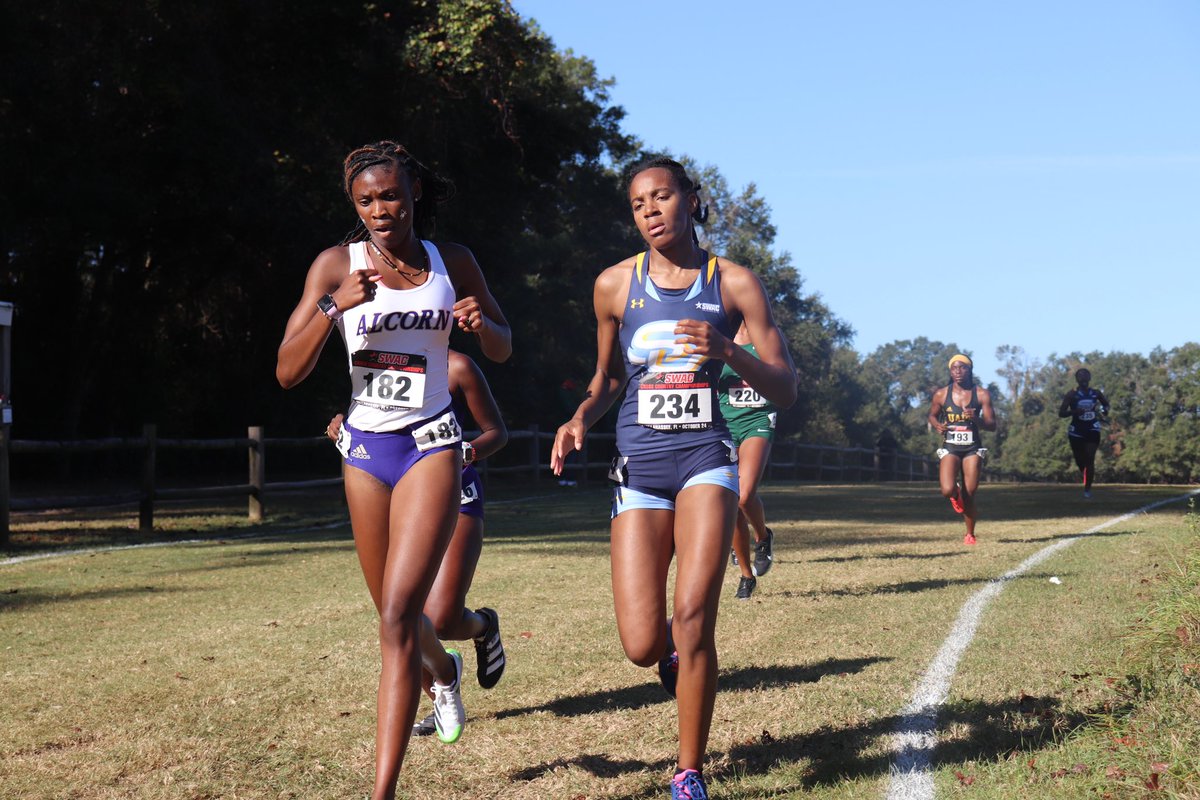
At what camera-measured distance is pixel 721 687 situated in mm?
6316

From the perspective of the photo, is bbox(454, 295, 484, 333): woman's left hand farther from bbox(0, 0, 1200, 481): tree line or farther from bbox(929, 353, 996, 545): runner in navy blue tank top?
bbox(0, 0, 1200, 481): tree line

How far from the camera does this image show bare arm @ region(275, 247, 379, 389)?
4.28 meters

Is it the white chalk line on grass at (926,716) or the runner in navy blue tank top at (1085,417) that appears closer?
the white chalk line on grass at (926,716)

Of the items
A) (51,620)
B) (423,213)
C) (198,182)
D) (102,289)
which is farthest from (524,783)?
(102,289)

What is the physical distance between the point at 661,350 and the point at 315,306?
1.24 metres

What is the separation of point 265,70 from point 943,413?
15.8 meters

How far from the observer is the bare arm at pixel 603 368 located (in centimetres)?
477

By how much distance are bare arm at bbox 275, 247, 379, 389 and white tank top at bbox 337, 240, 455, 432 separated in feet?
0.30

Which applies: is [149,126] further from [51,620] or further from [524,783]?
[524,783]

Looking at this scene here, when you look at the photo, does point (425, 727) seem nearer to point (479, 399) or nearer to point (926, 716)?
point (479, 399)

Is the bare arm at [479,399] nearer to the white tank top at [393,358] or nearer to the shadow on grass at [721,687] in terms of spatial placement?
the shadow on grass at [721,687]

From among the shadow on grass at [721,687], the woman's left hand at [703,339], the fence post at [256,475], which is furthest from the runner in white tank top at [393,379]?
the fence post at [256,475]

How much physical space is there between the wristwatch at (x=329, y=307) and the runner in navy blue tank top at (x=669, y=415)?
0.93 metres

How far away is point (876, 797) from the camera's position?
440 cm
